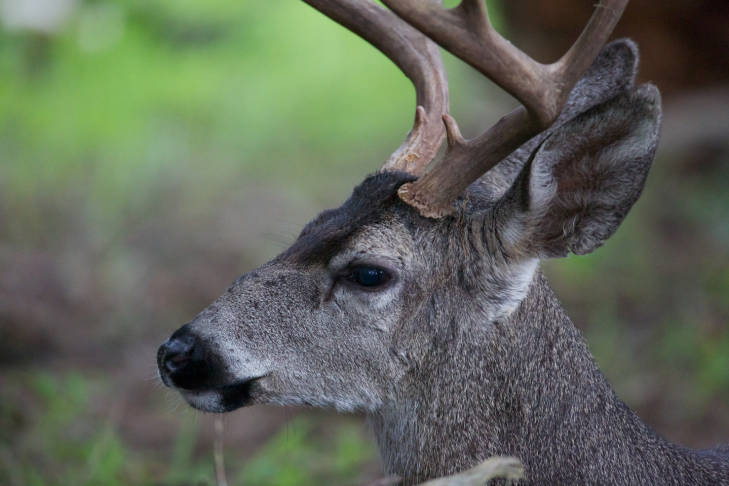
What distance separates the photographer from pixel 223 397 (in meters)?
3.17

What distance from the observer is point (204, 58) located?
34.8ft

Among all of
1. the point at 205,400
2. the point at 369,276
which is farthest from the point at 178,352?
the point at 369,276

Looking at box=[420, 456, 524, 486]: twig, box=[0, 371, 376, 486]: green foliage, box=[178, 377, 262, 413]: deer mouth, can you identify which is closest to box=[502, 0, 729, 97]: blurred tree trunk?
box=[0, 371, 376, 486]: green foliage

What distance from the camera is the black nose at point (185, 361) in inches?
123

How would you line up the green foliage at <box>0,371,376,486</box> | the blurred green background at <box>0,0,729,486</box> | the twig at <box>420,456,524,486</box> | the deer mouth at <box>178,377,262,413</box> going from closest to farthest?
the twig at <box>420,456,524,486</box> → the deer mouth at <box>178,377,262,413</box> → the green foliage at <box>0,371,376,486</box> → the blurred green background at <box>0,0,729,486</box>

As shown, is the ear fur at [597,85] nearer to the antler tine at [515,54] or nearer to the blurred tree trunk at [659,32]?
the antler tine at [515,54]

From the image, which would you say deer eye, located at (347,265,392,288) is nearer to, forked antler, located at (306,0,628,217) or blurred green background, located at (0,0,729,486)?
forked antler, located at (306,0,628,217)

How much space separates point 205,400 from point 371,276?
0.68 m

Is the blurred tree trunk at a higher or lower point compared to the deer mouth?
higher

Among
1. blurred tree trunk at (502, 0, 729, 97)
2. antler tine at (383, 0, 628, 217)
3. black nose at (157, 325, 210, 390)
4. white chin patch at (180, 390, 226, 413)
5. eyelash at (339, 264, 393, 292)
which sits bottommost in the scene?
white chin patch at (180, 390, 226, 413)

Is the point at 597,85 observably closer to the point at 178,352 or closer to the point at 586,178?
the point at 586,178

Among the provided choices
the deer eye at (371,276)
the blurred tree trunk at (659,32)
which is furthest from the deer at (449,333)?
the blurred tree trunk at (659,32)

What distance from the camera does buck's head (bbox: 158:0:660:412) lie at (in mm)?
3064

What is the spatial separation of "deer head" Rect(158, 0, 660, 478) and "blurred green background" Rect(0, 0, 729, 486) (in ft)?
1.56
